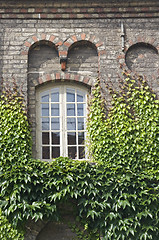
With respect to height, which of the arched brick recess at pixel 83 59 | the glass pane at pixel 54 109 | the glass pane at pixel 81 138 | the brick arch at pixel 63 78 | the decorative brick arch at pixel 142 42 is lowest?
the glass pane at pixel 81 138

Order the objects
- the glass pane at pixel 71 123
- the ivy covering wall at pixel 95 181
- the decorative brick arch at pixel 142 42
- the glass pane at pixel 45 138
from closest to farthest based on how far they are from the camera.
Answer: the ivy covering wall at pixel 95 181 → the glass pane at pixel 45 138 → the glass pane at pixel 71 123 → the decorative brick arch at pixel 142 42

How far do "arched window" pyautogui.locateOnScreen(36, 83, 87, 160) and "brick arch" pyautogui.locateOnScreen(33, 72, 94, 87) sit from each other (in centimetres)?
21

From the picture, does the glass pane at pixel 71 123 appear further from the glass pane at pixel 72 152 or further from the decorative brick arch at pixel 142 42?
the decorative brick arch at pixel 142 42

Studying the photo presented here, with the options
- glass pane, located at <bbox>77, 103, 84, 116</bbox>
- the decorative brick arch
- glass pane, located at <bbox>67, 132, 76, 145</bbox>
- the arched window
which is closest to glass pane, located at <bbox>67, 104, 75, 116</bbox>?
the arched window

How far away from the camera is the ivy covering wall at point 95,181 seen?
8867 mm

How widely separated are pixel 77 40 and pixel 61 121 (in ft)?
6.52

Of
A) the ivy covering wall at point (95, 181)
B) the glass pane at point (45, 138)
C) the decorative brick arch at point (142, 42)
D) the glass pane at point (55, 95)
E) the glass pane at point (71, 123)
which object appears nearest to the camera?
the ivy covering wall at point (95, 181)

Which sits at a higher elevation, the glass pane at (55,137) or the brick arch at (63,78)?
the brick arch at (63,78)

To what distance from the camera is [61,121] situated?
1021cm

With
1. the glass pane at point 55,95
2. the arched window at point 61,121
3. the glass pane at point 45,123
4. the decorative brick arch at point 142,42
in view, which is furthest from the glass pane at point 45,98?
the decorative brick arch at point 142,42

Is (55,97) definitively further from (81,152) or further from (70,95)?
(81,152)

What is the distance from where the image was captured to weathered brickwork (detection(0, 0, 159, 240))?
33.8ft

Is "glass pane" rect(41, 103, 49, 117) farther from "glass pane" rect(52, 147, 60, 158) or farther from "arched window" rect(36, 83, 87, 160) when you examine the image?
"glass pane" rect(52, 147, 60, 158)

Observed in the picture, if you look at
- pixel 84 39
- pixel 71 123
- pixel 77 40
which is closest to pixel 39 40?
pixel 77 40
